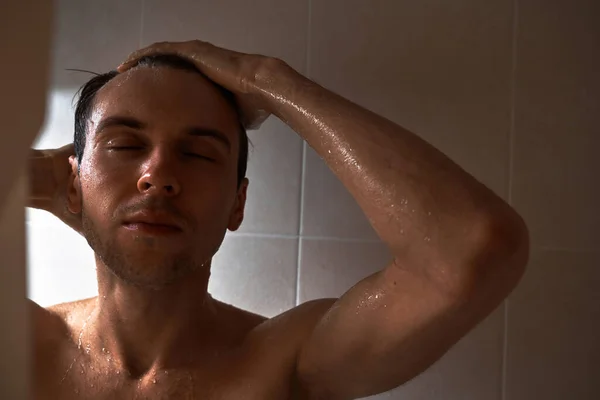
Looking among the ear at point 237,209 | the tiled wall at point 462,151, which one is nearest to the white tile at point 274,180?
the tiled wall at point 462,151

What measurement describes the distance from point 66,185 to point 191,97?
362 millimetres

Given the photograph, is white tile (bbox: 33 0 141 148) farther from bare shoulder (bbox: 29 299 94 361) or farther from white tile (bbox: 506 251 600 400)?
white tile (bbox: 506 251 600 400)

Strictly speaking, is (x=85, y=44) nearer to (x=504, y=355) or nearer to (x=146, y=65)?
(x=146, y=65)

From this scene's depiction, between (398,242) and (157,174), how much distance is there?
36cm

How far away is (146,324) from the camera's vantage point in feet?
2.88

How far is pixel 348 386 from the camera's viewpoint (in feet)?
2.62

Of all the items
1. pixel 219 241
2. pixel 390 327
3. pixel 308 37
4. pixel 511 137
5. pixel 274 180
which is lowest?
pixel 390 327

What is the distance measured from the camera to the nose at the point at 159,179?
749 millimetres

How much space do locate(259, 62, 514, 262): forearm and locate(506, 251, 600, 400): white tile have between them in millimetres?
514

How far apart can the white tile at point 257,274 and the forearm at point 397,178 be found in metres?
0.49

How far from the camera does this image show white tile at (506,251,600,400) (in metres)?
1.05

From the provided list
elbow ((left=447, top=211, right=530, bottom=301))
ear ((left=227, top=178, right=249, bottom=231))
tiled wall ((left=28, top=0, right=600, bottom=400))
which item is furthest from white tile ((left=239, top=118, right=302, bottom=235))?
elbow ((left=447, top=211, right=530, bottom=301))

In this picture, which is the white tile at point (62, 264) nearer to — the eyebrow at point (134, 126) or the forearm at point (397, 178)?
the eyebrow at point (134, 126)

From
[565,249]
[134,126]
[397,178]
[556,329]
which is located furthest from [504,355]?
[134,126]
